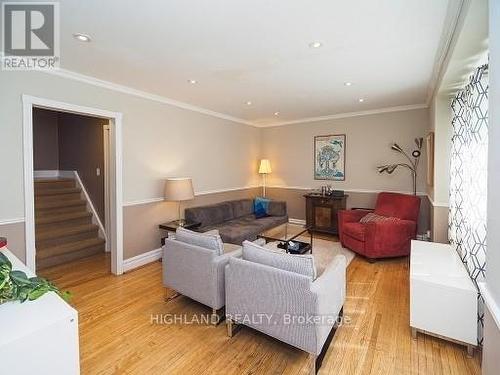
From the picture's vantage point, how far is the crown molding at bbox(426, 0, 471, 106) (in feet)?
5.57

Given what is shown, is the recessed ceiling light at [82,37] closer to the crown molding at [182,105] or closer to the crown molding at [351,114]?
the crown molding at [182,105]

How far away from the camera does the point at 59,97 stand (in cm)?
285

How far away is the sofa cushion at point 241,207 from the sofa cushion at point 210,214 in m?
0.11

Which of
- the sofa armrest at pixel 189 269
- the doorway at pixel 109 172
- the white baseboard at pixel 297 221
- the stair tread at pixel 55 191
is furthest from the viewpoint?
the white baseboard at pixel 297 221

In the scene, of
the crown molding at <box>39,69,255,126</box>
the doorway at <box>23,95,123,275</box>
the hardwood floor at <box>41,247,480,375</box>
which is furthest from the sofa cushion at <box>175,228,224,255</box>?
the crown molding at <box>39,69,255,126</box>

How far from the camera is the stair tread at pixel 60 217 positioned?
4097 millimetres

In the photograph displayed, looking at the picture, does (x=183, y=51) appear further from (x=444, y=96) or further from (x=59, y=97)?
(x=444, y=96)

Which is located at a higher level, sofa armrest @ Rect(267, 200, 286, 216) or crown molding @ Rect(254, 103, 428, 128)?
crown molding @ Rect(254, 103, 428, 128)

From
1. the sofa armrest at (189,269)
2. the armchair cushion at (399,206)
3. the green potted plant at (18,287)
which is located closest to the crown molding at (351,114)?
the armchair cushion at (399,206)

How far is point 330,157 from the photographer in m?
5.53

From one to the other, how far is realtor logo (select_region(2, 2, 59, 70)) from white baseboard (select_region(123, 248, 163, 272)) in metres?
2.49

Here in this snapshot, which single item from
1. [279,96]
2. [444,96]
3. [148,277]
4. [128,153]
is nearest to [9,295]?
[148,277]

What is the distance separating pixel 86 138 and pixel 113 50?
307 cm

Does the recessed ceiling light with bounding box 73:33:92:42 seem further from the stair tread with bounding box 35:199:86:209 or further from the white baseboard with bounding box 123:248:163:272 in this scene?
the stair tread with bounding box 35:199:86:209
